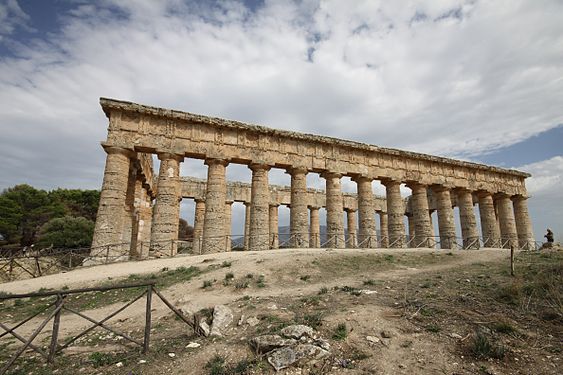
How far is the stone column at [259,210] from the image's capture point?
1930 cm

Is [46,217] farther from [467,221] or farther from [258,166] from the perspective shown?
[467,221]

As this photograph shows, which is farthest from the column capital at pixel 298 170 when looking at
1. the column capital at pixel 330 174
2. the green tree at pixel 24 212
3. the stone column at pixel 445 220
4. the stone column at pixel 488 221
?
the green tree at pixel 24 212

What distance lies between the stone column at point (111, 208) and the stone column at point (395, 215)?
18.0 metres

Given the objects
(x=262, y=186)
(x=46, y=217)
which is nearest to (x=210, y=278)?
(x=262, y=186)

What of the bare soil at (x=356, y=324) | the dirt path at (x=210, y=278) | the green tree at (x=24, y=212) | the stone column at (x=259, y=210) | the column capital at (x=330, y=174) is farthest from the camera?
the green tree at (x=24, y=212)

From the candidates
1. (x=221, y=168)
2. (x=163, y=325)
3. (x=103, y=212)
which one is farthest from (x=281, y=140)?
(x=163, y=325)

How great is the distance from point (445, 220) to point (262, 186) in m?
15.2

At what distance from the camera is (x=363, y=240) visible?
2209cm

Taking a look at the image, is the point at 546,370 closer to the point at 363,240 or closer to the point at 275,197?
the point at 363,240

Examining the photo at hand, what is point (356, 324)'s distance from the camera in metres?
6.24

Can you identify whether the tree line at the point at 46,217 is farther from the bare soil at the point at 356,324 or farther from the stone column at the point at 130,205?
the bare soil at the point at 356,324

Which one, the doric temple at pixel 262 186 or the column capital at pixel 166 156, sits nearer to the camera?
the doric temple at pixel 262 186

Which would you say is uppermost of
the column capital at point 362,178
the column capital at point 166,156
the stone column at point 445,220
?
the column capital at point 166,156

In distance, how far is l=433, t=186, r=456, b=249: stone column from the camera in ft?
78.5
